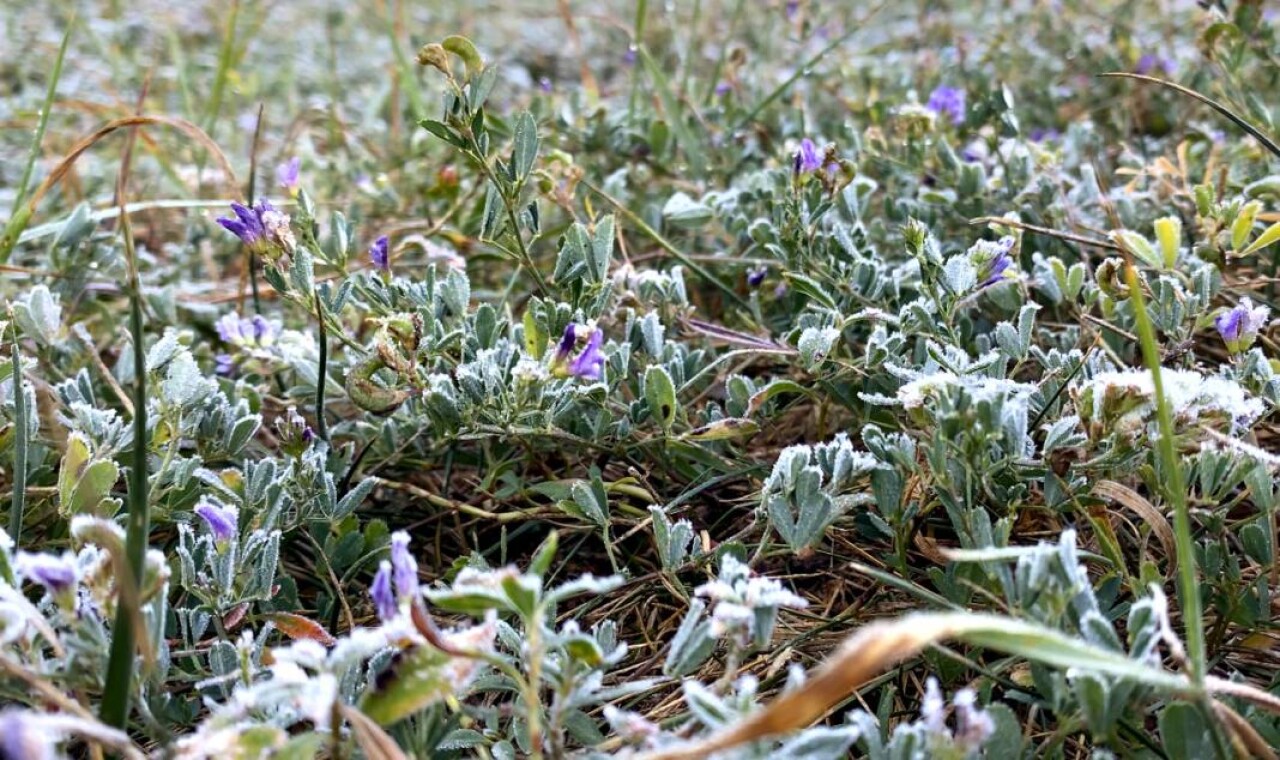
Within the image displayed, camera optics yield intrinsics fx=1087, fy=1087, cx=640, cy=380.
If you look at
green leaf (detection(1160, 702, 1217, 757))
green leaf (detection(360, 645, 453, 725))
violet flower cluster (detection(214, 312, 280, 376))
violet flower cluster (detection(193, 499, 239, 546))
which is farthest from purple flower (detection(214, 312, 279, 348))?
green leaf (detection(1160, 702, 1217, 757))

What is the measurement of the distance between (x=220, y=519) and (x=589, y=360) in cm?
39

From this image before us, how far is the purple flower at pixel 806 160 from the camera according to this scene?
1442 millimetres

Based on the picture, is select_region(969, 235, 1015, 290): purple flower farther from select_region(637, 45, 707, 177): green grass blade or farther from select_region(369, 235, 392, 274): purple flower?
select_region(637, 45, 707, 177): green grass blade

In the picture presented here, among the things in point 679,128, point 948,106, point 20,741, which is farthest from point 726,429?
point 948,106

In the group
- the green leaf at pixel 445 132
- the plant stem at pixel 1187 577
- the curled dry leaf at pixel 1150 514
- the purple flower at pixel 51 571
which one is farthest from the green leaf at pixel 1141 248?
the purple flower at pixel 51 571

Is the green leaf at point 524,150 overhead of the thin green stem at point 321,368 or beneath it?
overhead

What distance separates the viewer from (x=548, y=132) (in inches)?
91.9

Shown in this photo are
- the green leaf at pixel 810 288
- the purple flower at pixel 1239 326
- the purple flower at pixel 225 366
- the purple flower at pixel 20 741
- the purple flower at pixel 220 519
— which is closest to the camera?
the purple flower at pixel 20 741

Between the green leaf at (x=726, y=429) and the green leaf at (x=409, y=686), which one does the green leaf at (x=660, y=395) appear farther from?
the green leaf at (x=409, y=686)

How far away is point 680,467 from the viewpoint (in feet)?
4.45

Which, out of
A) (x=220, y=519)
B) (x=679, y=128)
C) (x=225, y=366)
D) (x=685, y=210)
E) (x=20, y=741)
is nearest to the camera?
(x=20, y=741)

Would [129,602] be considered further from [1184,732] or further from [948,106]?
[948,106]

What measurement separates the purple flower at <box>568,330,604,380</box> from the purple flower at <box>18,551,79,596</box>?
1.68 feet

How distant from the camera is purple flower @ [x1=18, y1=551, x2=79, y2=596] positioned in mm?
777
